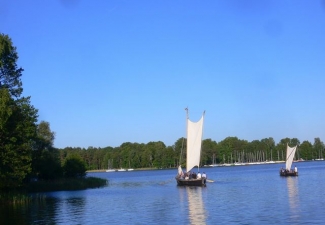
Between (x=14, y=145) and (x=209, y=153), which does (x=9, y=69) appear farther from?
(x=209, y=153)

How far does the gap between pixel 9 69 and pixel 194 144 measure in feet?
76.5

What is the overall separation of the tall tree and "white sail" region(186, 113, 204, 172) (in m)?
21.4

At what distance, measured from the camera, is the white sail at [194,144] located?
5878 cm

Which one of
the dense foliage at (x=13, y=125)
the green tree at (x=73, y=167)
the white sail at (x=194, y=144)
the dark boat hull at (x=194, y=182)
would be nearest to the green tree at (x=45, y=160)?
the green tree at (x=73, y=167)

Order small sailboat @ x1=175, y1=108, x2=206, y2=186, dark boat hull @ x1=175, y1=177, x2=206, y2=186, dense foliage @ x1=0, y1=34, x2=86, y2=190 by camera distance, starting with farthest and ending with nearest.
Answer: small sailboat @ x1=175, y1=108, x2=206, y2=186 → dark boat hull @ x1=175, y1=177, x2=206, y2=186 → dense foliage @ x1=0, y1=34, x2=86, y2=190

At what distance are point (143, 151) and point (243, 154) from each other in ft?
126

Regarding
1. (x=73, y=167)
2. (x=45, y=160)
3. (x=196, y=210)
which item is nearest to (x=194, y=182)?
(x=45, y=160)

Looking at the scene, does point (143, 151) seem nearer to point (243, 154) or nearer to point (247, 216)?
point (243, 154)

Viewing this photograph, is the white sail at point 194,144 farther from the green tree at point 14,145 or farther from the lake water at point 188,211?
the green tree at point 14,145

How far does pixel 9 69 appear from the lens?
150 ft

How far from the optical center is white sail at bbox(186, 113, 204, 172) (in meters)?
58.8

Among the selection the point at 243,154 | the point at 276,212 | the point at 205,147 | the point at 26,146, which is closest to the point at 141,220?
the point at 276,212

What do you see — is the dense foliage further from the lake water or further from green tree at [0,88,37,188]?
the lake water

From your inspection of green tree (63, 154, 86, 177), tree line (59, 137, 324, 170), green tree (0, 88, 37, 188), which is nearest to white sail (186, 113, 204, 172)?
green tree (0, 88, 37, 188)
